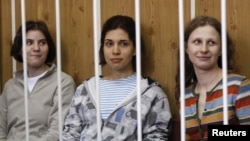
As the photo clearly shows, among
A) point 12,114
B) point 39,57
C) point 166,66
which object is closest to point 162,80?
point 166,66

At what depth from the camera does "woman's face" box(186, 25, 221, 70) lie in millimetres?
1728

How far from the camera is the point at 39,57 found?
2.11 meters

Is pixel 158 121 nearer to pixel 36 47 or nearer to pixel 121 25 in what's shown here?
pixel 121 25

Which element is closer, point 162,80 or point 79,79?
point 162,80

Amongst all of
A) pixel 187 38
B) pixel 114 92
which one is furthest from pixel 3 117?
pixel 187 38

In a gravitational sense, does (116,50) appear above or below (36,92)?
above

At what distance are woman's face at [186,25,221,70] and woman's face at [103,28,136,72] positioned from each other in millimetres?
272

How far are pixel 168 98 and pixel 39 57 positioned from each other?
595 mm

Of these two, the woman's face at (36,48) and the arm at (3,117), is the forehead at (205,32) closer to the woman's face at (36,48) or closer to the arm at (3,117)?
the woman's face at (36,48)

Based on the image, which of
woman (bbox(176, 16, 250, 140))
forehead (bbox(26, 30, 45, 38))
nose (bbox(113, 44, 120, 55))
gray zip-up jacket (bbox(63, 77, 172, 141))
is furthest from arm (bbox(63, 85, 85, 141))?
woman (bbox(176, 16, 250, 140))

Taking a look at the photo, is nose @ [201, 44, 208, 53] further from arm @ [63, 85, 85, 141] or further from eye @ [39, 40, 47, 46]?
eye @ [39, 40, 47, 46]

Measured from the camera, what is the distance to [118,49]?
6.22 feet

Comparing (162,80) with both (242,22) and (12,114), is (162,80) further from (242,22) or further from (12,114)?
(12,114)

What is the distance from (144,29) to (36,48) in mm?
480
